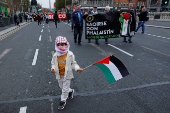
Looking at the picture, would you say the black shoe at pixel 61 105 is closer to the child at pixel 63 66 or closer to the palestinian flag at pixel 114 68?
the child at pixel 63 66

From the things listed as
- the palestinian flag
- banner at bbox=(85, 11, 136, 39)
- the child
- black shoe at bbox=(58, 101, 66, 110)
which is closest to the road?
black shoe at bbox=(58, 101, 66, 110)

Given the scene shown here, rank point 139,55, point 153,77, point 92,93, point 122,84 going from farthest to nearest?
1. point 139,55
2. point 153,77
3. point 122,84
4. point 92,93

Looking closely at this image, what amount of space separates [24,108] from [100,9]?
76136 millimetres

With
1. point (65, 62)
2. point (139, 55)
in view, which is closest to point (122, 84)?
point (65, 62)

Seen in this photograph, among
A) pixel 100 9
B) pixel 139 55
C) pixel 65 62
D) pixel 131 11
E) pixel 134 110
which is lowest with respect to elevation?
pixel 134 110

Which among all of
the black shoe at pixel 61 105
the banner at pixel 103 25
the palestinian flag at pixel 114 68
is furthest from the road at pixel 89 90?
the banner at pixel 103 25

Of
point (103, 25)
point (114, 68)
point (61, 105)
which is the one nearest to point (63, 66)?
point (61, 105)

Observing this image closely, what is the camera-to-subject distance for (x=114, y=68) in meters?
3.05

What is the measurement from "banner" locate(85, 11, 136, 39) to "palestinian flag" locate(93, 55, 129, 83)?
5947mm

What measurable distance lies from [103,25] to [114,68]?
245 inches

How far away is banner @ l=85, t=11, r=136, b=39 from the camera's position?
8727 millimetres

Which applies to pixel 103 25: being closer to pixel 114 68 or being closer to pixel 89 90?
pixel 89 90

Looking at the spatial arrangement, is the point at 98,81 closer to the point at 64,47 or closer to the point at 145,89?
the point at 145,89

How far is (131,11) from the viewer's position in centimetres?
906
